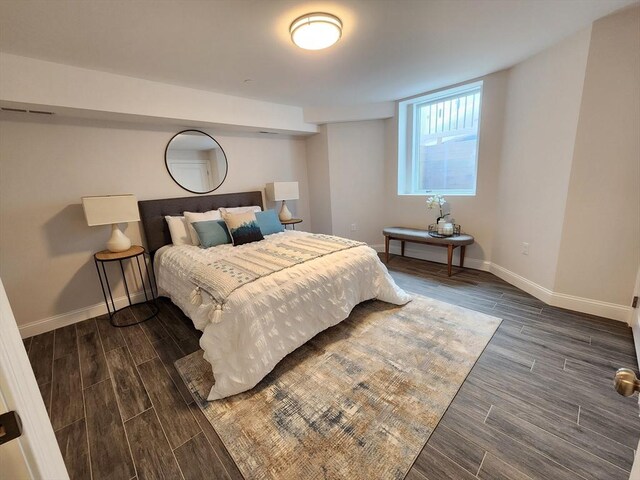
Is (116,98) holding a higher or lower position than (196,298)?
higher

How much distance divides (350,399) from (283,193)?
9.62 ft

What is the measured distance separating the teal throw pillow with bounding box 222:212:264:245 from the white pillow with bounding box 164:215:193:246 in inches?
19.4

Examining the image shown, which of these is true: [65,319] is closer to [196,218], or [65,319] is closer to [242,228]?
[196,218]

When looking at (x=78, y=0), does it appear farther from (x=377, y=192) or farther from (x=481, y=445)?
(x=377, y=192)

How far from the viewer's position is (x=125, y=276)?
2.99 m

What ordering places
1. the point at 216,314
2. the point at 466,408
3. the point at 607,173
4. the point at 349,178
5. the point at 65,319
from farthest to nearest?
the point at 349,178
the point at 65,319
the point at 607,173
the point at 216,314
the point at 466,408

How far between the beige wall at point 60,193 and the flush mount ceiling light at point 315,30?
2.10 meters

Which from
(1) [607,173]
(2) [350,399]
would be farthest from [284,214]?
(1) [607,173]

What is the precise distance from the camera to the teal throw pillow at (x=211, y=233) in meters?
2.88

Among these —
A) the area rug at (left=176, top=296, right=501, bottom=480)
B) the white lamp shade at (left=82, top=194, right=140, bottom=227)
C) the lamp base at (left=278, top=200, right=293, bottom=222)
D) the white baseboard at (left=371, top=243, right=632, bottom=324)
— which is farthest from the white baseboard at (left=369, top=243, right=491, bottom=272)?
the white lamp shade at (left=82, top=194, right=140, bottom=227)

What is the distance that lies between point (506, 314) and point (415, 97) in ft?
9.91

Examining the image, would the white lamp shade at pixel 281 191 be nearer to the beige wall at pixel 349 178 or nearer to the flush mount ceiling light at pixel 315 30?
the beige wall at pixel 349 178

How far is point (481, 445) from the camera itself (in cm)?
132

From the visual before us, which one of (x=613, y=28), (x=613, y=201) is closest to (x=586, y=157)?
(x=613, y=201)
